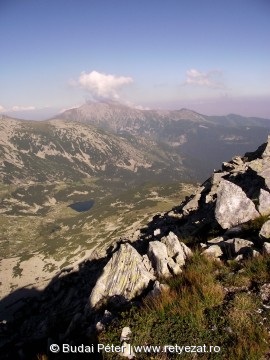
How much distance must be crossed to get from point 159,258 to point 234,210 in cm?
792

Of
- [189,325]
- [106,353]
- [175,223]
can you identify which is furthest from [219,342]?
[175,223]

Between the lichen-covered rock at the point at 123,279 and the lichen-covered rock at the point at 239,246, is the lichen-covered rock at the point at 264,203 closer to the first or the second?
the lichen-covered rock at the point at 239,246

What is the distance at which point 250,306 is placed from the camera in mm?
12250

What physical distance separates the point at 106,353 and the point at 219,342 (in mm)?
4048

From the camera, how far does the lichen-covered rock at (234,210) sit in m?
24.6

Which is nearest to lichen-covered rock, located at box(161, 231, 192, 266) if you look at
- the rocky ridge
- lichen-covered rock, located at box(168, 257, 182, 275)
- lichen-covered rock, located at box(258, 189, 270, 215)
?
the rocky ridge

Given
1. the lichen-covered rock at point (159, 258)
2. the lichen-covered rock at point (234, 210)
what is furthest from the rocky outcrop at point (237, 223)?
the lichen-covered rock at point (159, 258)

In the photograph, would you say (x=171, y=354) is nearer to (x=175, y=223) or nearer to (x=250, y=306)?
(x=250, y=306)

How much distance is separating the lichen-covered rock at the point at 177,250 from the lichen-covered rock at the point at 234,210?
14.4 feet

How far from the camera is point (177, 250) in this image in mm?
21953

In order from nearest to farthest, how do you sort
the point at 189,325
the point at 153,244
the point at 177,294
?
the point at 189,325 < the point at 177,294 < the point at 153,244

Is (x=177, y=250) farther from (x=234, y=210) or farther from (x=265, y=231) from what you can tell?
(x=234, y=210)

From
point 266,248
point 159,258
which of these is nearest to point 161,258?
point 159,258

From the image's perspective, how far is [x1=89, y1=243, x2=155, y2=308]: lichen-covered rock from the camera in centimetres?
1906
